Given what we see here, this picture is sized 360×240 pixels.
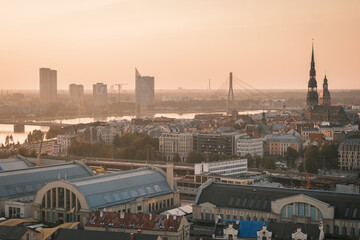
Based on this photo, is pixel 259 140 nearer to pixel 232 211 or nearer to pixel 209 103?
pixel 232 211

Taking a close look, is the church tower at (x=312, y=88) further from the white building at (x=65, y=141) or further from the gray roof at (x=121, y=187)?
the gray roof at (x=121, y=187)

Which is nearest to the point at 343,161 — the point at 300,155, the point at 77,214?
the point at 300,155

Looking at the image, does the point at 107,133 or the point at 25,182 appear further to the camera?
the point at 107,133

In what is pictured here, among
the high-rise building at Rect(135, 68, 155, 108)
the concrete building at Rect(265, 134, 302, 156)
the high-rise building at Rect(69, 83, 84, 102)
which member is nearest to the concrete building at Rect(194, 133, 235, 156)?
the concrete building at Rect(265, 134, 302, 156)

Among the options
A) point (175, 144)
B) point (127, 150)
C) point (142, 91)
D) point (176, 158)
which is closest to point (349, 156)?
point (176, 158)

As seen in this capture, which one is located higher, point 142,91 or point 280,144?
point 142,91

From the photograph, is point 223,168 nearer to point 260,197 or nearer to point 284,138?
point 260,197
